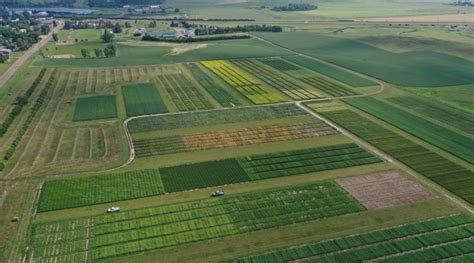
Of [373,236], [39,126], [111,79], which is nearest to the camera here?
[373,236]

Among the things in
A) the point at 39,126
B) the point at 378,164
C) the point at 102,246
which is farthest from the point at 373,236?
the point at 39,126

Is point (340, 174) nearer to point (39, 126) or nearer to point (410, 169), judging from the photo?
point (410, 169)

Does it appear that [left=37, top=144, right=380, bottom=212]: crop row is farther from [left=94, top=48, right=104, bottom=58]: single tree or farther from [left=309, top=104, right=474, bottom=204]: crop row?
[left=94, top=48, right=104, bottom=58]: single tree

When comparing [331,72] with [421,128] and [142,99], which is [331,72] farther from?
[142,99]

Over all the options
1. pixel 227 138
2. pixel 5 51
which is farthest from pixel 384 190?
pixel 5 51

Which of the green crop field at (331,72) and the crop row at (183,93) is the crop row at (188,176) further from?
the green crop field at (331,72)

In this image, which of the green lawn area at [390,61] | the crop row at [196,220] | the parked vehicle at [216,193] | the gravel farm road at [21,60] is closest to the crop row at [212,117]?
the parked vehicle at [216,193]
